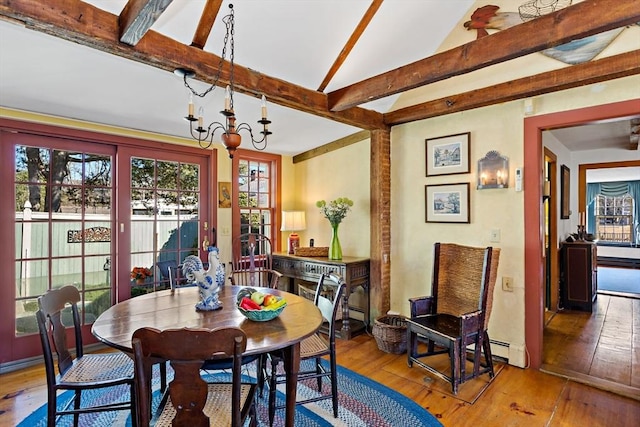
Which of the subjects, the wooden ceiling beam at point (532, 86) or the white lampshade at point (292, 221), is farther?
the white lampshade at point (292, 221)

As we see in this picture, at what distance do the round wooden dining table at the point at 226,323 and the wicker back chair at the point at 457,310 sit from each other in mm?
1179

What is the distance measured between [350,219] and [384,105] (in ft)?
4.71

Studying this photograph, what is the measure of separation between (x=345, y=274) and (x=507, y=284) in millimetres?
1543

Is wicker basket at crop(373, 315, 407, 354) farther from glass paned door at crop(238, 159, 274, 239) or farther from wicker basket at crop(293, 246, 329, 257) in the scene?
glass paned door at crop(238, 159, 274, 239)

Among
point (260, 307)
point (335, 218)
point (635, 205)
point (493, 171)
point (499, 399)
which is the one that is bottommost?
point (499, 399)

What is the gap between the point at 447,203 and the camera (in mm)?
3529

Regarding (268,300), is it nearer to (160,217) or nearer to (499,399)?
(499,399)

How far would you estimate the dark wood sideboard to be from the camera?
3.73 m

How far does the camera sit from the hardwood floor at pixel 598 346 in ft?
9.23

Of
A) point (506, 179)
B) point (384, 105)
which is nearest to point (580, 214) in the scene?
point (506, 179)

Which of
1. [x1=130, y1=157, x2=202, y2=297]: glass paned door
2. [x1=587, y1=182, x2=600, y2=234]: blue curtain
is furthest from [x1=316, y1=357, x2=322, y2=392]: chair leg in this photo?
[x1=587, y1=182, x2=600, y2=234]: blue curtain

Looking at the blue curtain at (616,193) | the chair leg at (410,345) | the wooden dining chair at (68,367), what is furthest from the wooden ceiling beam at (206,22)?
the blue curtain at (616,193)

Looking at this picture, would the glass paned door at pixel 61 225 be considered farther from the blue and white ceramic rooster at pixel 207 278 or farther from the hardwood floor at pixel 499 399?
the blue and white ceramic rooster at pixel 207 278

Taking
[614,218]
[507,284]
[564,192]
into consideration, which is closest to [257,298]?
[507,284]
